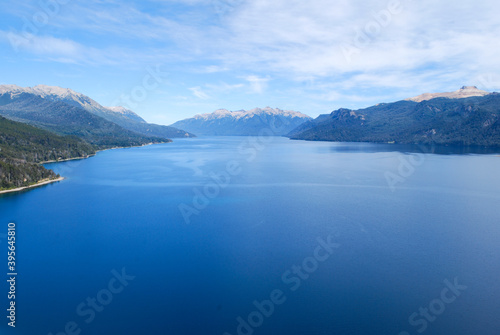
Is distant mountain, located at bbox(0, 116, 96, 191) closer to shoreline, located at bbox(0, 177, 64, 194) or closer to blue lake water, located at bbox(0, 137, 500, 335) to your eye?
shoreline, located at bbox(0, 177, 64, 194)

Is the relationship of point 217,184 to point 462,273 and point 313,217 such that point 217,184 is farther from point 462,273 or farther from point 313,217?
point 462,273

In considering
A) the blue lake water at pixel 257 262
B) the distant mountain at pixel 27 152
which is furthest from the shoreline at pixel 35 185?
the blue lake water at pixel 257 262

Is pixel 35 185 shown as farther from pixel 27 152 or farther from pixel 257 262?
pixel 257 262

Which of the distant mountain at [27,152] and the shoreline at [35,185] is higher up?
the distant mountain at [27,152]

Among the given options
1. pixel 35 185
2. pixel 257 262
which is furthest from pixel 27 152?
pixel 257 262

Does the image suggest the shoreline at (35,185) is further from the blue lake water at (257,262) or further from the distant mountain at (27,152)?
the blue lake water at (257,262)

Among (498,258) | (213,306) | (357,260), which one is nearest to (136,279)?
(213,306)

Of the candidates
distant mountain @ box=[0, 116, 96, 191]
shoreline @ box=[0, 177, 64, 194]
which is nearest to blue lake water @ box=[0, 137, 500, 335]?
shoreline @ box=[0, 177, 64, 194]
